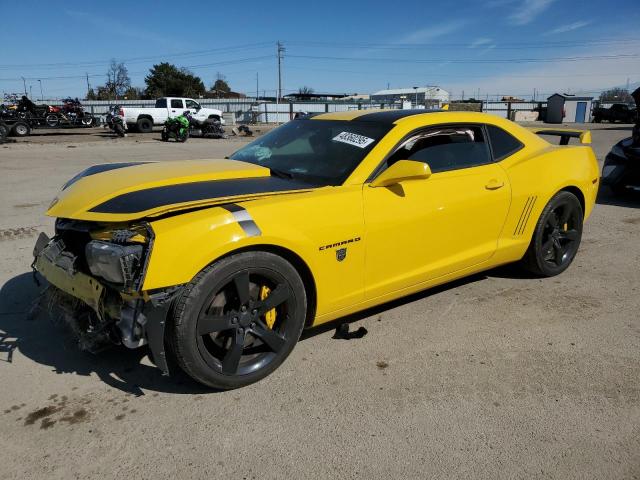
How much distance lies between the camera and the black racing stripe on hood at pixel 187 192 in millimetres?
2664

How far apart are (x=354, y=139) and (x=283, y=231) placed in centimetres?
109

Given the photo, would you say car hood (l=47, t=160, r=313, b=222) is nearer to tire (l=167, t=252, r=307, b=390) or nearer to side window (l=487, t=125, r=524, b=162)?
tire (l=167, t=252, r=307, b=390)

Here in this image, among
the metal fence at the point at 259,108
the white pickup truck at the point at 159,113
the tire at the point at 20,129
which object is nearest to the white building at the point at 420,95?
the metal fence at the point at 259,108

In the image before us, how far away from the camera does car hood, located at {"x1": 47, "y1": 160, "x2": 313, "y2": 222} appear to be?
8.70 feet

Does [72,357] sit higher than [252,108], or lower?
lower

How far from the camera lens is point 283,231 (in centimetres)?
270

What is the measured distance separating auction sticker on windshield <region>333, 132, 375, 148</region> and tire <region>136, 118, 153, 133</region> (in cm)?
2643

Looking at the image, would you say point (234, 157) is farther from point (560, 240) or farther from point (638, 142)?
point (638, 142)

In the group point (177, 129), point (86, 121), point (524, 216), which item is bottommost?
point (524, 216)

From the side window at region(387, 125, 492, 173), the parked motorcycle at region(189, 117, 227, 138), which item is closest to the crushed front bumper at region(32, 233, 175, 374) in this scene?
the side window at region(387, 125, 492, 173)

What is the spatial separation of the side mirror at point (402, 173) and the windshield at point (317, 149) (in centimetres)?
20

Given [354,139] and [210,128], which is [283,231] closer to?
[354,139]

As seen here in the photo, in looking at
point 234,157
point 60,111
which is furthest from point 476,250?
point 60,111

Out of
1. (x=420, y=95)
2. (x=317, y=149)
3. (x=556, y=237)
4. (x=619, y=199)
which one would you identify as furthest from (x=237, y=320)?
(x=420, y=95)
